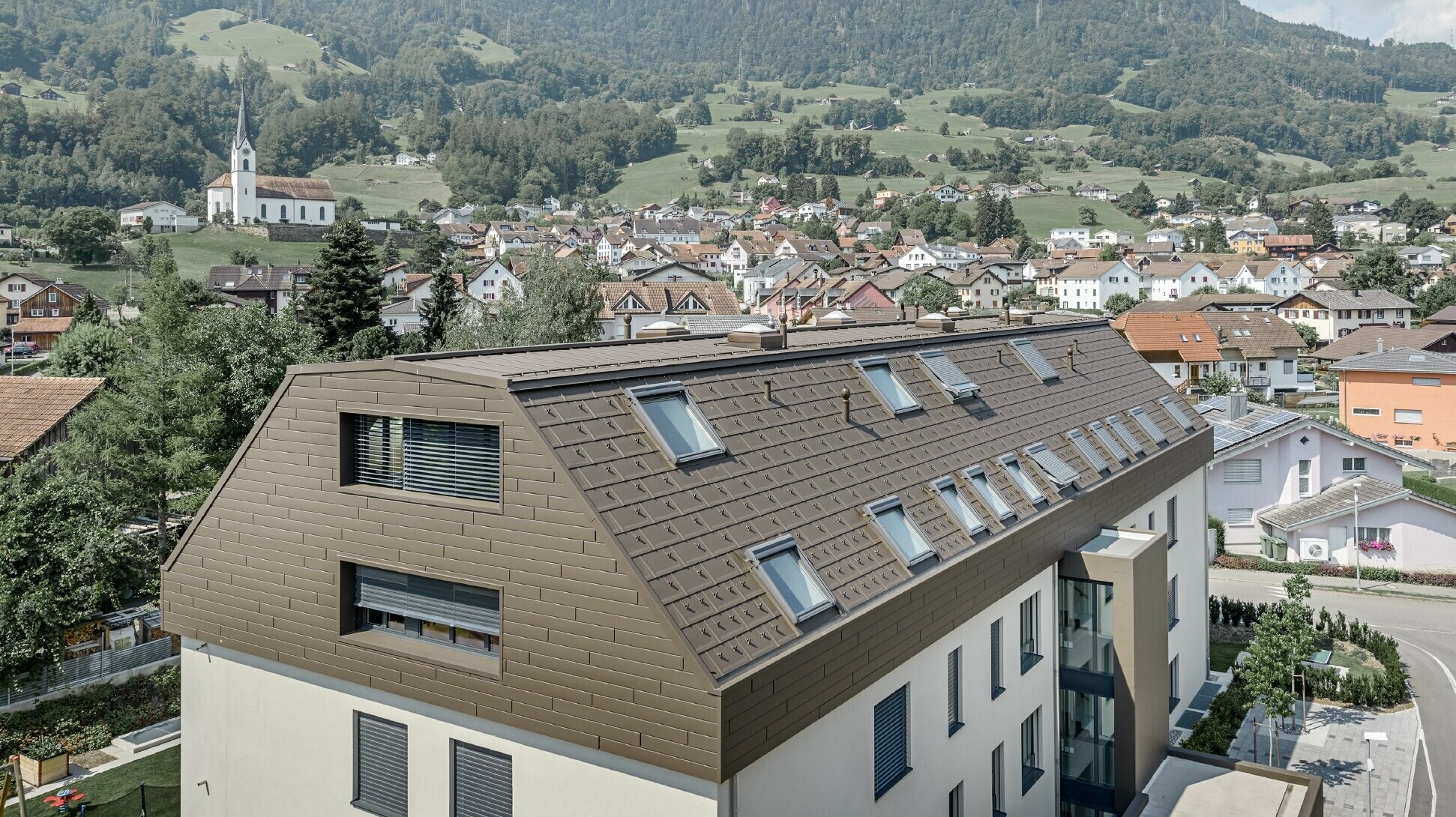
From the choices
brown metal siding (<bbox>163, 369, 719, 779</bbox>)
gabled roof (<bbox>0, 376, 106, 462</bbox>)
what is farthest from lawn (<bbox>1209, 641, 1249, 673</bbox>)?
gabled roof (<bbox>0, 376, 106, 462</bbox>)

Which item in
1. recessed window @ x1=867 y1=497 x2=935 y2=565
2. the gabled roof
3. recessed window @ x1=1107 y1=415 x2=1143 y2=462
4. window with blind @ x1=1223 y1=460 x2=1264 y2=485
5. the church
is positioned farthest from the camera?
the church

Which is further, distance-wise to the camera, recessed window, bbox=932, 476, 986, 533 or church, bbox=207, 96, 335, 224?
church, bbox=207, 96, 335, 224

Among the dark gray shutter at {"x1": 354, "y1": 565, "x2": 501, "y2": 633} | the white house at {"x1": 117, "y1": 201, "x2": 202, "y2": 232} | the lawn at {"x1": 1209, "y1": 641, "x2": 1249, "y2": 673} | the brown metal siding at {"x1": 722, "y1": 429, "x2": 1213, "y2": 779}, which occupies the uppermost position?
the white house at {"x1": 117, "y1": 201, "x2": 202, "y2": 232}

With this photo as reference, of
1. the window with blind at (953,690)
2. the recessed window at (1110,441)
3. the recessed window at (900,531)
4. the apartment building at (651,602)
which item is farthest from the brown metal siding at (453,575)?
the recessed window at (1110,441)

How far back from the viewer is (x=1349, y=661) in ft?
81.2

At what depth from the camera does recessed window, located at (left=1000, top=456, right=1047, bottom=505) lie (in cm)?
1504

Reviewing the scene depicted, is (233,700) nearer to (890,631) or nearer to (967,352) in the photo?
(890,631)

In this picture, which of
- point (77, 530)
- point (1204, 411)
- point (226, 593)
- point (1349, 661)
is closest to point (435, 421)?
point (226, 593)

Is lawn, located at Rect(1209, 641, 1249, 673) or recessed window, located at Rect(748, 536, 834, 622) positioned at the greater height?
recessed window, located at Rect(748, 536, 834, 622)

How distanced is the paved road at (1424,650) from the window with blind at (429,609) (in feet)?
52.9

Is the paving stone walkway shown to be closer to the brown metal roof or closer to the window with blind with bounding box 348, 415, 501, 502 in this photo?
the brown metal roof

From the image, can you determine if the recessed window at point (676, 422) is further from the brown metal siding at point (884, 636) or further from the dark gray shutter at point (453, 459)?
the brown metal siding at point (884, 636)

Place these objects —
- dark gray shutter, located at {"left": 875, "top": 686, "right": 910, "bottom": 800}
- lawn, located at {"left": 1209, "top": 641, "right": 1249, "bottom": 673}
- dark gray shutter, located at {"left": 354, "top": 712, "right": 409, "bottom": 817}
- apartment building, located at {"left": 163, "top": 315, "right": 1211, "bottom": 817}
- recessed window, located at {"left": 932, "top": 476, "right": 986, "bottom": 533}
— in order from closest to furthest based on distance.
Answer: apartment building, located at {"left": 163, "top": 315, "right": 1211, "bottom": 817} < dark gray shutter, located at {"left": 354, "top": 712, "right": 409, "bottom": 817} < dark gray shutter, located at {"left": 875, "top": 686, "right": 910, "bottom": 800} < recessed window, located at {"left": 932, "top": 476, "right": 986, "bottom": 533} < lawn, located at {"left": 1209, "top": 641, "right": 1249, "bottom": 673}

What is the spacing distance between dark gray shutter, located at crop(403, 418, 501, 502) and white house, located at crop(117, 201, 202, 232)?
14511 centimetres
